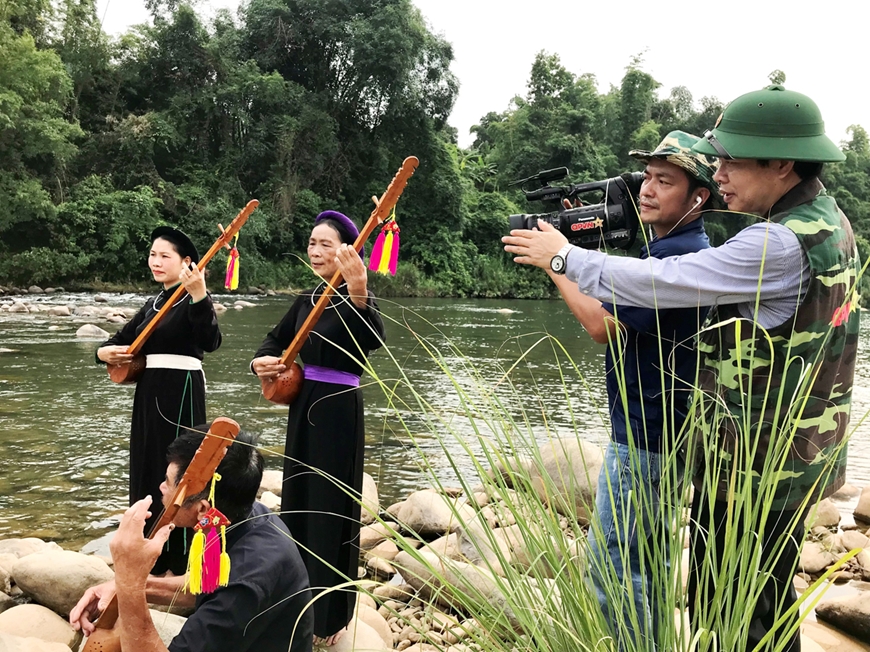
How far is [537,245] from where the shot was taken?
1916 mm

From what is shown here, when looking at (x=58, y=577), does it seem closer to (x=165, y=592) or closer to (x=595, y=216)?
(x=165, y=592)

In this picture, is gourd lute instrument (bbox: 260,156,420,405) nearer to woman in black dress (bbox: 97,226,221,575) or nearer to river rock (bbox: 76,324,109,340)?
woman in black dress (bbox: 97,226,221,575)

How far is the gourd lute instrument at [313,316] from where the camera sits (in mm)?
2889

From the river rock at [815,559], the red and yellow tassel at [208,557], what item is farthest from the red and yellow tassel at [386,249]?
the river rock at [815,559]

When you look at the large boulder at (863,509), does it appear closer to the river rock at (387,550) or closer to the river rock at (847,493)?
the river rock at (847,493)

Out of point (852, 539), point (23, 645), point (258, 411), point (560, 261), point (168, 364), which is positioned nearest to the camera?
point (560, 261)

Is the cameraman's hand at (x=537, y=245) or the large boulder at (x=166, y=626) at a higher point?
the cameraman's hand at (x=537, y=245)

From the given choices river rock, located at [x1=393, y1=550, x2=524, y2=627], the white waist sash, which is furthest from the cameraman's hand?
the white waist sash

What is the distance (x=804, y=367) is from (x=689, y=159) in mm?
718

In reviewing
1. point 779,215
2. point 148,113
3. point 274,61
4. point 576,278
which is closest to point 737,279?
point 779,215

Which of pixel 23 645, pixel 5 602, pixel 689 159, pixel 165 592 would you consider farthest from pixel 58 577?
pixel 689 159

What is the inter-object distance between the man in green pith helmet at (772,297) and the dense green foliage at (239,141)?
23.0 meters

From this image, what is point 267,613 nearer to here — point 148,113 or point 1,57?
point 1,57

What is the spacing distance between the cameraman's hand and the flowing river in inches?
7.8
